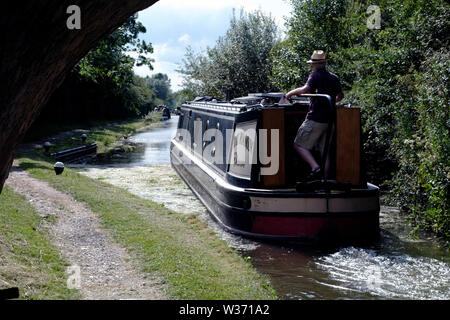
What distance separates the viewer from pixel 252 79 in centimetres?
2266

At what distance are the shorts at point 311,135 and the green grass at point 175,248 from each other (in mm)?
1817

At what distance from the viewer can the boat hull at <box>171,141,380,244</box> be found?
24.4ft

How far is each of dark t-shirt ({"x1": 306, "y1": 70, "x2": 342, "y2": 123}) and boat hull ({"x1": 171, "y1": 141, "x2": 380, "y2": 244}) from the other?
1.08 m

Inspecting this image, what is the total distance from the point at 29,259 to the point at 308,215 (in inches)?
146

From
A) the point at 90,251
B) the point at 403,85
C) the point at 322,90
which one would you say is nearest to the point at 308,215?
the point at 322,90

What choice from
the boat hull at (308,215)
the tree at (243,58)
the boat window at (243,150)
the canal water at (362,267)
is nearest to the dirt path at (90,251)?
the canal water at (362,267)

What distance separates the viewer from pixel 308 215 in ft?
24.5

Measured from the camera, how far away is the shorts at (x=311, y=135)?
7.37 metres

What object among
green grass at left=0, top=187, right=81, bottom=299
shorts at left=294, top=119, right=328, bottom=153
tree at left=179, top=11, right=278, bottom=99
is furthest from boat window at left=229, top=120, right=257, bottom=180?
tree at left=179, top=11, right=278, bottom=99

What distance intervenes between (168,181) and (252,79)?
31.6 feet

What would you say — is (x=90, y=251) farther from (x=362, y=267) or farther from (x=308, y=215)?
(x=362, y=267)

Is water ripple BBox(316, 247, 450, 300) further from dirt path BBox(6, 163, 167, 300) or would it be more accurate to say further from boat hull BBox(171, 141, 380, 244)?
dirt path BBox(6, 163, 167, 300)
